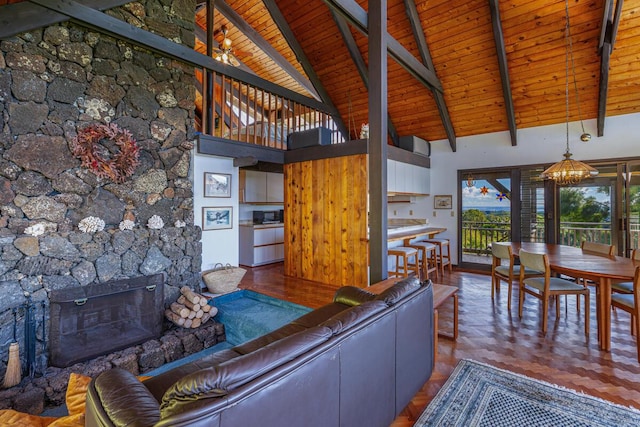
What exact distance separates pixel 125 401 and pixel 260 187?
5.56 metres

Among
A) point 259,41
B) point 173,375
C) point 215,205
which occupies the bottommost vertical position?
point 173,375

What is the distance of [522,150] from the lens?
5.60 meters

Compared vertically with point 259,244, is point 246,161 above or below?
above

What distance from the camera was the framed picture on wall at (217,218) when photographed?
4.30 m

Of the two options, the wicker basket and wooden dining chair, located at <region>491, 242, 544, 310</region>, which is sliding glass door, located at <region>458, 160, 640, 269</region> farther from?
the wicker basket

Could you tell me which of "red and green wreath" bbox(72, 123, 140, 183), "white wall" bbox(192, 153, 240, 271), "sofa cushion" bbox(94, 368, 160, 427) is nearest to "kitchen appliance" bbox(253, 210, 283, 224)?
"white wall" bbox(192, 153, 240, 271)

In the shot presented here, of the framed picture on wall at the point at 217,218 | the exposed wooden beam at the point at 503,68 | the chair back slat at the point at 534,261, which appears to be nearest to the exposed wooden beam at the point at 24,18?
the framed picture on wall at the point at 217,218

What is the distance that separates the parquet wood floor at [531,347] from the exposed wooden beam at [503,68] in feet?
9.82

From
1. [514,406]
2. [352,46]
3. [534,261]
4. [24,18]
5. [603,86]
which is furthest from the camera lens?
[352,46]

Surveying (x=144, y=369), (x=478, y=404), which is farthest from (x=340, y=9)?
(x=144, y=369)

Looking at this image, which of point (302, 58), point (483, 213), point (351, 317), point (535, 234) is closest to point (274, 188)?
point (302, 58)

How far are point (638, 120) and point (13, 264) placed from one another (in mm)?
8175

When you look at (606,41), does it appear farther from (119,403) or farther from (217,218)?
(119,403)

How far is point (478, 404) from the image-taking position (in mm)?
2068
